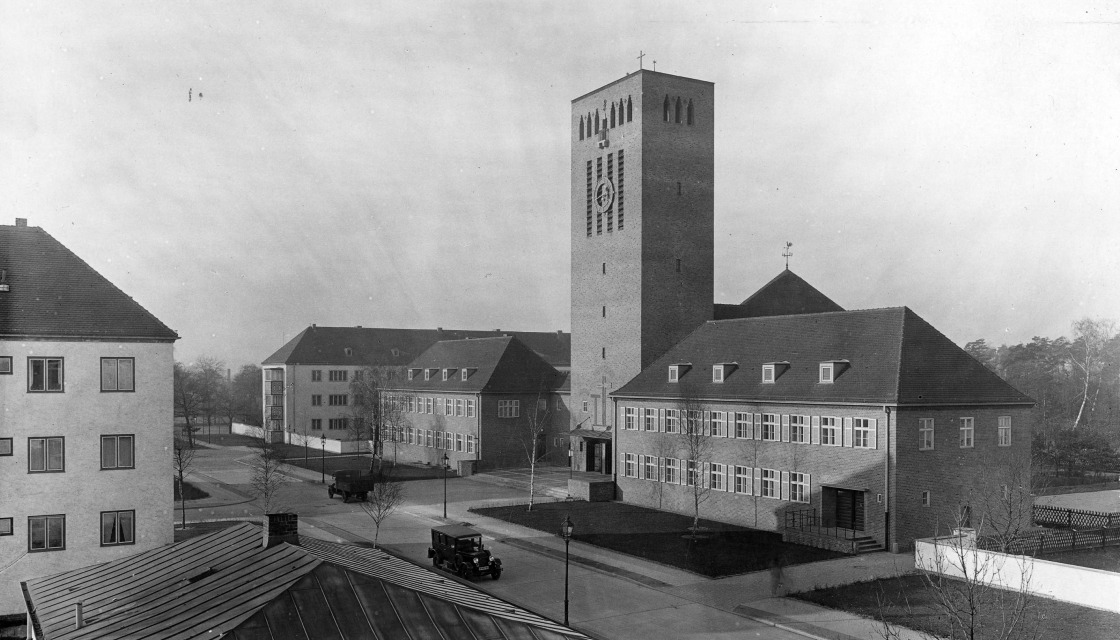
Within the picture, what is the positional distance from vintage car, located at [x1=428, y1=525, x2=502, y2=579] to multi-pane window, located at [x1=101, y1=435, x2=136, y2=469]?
32.6 ft

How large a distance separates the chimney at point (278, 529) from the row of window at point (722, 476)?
794 inches

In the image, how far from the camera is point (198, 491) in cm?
4884

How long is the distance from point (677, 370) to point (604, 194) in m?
11.4

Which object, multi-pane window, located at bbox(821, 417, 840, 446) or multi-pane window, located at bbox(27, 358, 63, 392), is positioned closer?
multi-pane window, located at bbox(27, 358, 63, 392)

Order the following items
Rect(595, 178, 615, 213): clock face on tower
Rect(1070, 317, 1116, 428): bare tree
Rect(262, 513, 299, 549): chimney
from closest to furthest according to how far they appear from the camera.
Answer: Rect(262, 513, 299, 549): chimney
Rect(595, 178, 615, 213): clock face on tower
Rect(1070, 317, 1116, 428): bare tree

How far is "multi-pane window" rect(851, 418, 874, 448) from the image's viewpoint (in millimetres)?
31406

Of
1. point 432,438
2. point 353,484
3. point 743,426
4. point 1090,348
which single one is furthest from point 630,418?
Result: point 1090,348

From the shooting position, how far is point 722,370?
38.6 m

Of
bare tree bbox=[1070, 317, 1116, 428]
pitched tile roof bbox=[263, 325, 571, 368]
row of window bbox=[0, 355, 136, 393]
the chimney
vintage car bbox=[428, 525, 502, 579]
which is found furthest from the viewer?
pitched tile roof bbox=[263, 325, 571, 368]

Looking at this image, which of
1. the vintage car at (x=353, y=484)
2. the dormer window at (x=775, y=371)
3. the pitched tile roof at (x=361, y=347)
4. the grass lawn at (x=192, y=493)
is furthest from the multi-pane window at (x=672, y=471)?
the pitched tile roof at (x=361, y=347)

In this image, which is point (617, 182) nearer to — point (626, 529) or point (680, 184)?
point (680, 184)

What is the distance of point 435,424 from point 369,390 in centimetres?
1767

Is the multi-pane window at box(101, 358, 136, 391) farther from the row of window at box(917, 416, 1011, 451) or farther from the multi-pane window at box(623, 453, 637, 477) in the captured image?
Result: the row of window at box(917, 416, 1011, 451)

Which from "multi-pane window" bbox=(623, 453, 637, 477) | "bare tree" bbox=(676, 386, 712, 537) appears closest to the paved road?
"bare tree" bbox=(676, 386, 712, 537)
